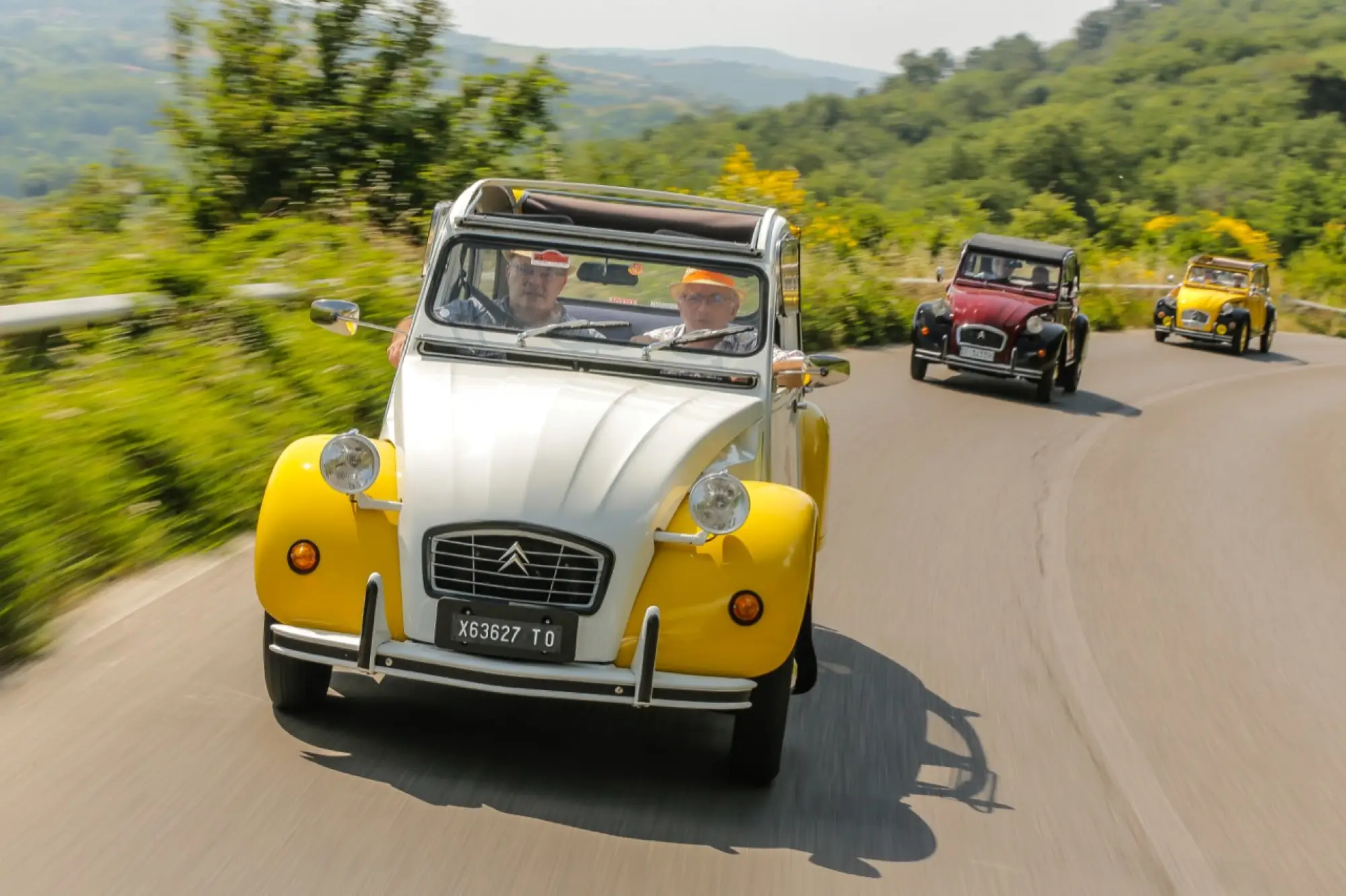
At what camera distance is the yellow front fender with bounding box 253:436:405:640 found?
4.63 m

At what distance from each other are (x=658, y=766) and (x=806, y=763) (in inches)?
21.2

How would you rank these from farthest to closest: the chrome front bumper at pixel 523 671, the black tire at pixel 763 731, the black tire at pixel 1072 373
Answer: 1. the black tire at pixel 1072 373
2. the black tire at pixel 763 731
3. the chrome front bumper at pixel 523 671

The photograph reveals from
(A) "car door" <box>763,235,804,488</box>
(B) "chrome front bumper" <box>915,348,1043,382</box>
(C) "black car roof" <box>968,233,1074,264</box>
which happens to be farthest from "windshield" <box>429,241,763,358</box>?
(C) "black car roof" <box>968,233,1074,264</box>

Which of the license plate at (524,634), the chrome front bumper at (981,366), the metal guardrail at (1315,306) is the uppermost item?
the license plate at (524,634)

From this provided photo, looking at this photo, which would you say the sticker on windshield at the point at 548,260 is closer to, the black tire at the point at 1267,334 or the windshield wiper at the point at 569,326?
the windshield wiper at the point at 569,326

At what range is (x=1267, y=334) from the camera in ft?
105

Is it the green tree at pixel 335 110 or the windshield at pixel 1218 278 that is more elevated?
the green tree at pixel 335 110

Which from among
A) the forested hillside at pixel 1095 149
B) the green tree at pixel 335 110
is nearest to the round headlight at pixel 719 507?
the green tree at pixel 335 110

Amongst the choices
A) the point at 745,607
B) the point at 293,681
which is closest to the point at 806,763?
the point at 745,607

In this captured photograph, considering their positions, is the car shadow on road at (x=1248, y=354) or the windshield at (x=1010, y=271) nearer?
the windshield at (x=1010, y=271)

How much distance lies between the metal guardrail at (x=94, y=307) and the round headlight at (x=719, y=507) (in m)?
4.15

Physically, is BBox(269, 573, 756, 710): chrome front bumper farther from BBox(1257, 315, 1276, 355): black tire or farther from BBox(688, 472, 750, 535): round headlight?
BBox(1257, 315, 1276, 355): black tire

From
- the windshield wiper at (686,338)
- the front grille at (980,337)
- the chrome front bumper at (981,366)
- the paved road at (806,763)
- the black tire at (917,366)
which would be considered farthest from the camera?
the black tire at (917,366)

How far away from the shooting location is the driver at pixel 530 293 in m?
6.02
